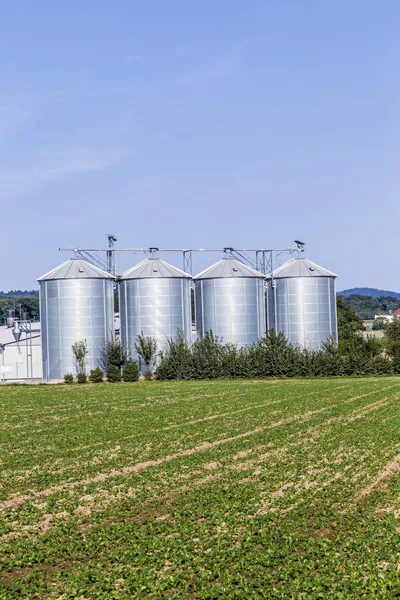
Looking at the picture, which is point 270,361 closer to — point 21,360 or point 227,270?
point 227,270

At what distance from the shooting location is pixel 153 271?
277ft

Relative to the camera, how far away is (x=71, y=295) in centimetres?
8175

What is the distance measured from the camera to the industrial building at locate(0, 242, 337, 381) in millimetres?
81812

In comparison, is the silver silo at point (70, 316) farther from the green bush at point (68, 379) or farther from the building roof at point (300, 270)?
the building roof at point (300, 270)

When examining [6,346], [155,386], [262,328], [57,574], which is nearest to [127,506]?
Answer: [57,574]

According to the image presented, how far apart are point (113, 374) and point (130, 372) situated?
180 centimetres

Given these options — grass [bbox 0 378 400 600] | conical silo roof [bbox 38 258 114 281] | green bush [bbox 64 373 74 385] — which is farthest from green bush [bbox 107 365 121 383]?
grass [bbox 0 378 400 600]

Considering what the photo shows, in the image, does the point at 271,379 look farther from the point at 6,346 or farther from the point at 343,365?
the point at 6,346

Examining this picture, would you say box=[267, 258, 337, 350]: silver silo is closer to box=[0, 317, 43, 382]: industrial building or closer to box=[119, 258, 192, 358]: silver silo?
box=[119, 258, 192, 358]: silver silo

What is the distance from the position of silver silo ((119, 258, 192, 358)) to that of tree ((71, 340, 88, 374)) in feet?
17.3

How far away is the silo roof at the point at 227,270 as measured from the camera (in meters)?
86.1

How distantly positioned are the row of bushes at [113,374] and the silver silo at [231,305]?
996cm

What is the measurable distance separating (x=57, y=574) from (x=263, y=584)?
3858mm

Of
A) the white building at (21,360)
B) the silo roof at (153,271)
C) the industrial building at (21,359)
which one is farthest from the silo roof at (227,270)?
the white building at (21,360)
